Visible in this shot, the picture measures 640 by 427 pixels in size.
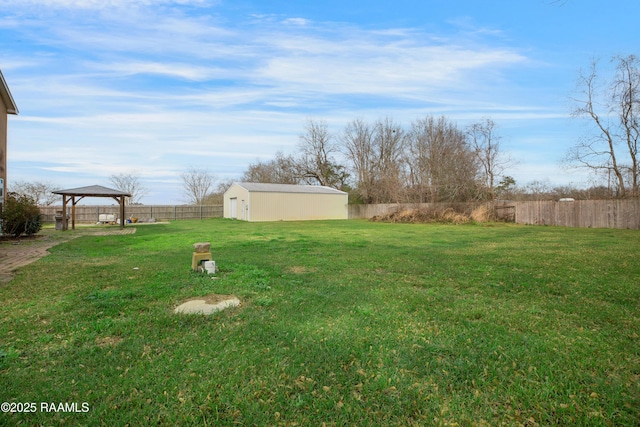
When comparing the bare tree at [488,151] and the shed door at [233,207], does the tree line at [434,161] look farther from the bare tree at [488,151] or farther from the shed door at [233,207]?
the shed door at [233,207]

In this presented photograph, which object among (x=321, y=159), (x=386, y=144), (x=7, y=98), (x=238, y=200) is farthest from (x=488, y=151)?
(x=7, y=98)

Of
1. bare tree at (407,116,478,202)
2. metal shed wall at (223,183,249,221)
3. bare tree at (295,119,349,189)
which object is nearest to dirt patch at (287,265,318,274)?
metal shed wall at (223,183,249,221)

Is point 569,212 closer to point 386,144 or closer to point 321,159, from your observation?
point 386,144

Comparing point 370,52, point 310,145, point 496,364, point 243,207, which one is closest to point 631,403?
point 496,364

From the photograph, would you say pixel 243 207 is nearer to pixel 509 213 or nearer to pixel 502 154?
pixel 509 213

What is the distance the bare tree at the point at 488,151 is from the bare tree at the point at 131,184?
1253 inches

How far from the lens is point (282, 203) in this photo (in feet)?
84.2

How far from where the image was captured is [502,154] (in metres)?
23.9

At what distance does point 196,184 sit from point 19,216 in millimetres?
27279

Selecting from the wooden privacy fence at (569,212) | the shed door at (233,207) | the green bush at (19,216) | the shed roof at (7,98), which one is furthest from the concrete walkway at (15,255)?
the wooden privacy fence at (569,212)

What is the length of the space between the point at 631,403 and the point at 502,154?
25.6 m

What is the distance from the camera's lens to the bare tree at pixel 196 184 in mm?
37156

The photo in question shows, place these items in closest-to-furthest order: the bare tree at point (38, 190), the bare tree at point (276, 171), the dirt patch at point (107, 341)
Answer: the dirt patch at point (107, 341) < the bare tree at point (38, 190) < the bare tree at point (276, 171)

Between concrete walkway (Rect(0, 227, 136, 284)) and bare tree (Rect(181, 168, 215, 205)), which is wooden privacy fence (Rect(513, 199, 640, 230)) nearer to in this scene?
concrete walkway (Rect(0, 227, 136, 284))
